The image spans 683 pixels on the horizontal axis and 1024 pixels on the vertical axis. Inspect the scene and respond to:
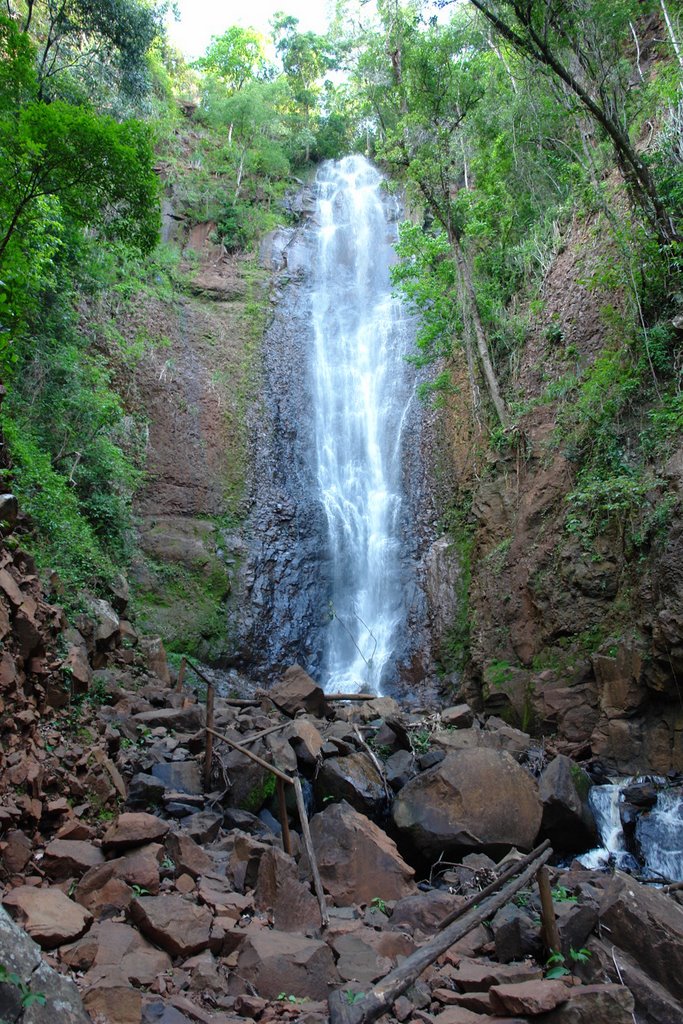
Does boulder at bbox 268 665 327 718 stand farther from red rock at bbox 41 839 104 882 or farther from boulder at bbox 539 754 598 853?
red rock at bbox 41 839 104 882

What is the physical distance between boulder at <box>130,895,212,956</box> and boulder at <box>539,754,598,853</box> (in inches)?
169

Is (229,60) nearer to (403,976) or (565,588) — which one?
(565,588)

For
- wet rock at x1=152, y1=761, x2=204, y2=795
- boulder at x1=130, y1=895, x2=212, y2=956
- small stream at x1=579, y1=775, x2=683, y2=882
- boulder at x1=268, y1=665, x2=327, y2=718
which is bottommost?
small stream at x1=579, y1=775, x2=683, y2=882

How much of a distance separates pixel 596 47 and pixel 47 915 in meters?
13.4

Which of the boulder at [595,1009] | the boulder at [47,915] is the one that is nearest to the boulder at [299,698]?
the boulder at [47,915]

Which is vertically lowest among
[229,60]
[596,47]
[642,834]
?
[642,834]

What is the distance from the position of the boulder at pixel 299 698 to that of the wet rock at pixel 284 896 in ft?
14.3

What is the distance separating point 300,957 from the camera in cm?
427

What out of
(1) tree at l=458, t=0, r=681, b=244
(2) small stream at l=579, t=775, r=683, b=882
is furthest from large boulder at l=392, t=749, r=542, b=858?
(1) tree at l=458, t=0, r=681, b=244

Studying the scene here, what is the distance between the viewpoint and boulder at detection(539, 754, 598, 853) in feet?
23.9

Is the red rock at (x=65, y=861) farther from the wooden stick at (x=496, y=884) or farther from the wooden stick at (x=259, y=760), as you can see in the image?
the wooden stick at (x=496, y=884)

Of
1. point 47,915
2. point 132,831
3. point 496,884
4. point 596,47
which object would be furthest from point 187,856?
point 596,47

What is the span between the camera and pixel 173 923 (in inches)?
175

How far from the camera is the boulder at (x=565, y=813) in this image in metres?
7.29
